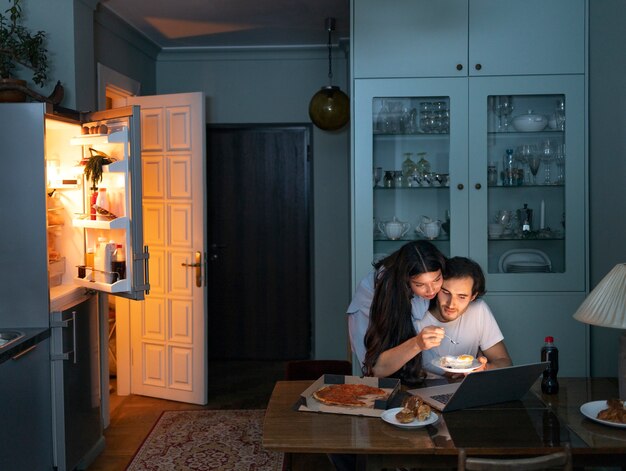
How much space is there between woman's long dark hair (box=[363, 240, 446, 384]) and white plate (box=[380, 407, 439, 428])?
1.83 ft

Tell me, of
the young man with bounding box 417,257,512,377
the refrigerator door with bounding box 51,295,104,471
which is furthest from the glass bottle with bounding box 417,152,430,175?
the refrigerator door with bounding box 51,295,104,471

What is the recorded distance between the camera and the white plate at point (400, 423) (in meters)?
2.25

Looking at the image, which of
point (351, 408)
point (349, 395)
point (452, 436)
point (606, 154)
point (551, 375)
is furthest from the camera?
point (606, 154)

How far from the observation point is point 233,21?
5.30 metres

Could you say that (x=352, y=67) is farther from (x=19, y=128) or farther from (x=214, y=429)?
(x=214, y=429)

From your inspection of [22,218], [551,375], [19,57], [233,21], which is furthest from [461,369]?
[233,21]

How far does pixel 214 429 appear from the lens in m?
4.63

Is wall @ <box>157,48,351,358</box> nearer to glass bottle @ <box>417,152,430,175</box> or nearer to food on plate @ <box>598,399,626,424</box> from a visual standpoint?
glass bottle @ <box>417,152,430,175</box>

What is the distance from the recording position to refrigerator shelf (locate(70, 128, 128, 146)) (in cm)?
371

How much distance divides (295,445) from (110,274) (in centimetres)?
197

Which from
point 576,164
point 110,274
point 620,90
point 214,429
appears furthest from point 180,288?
point 620,90

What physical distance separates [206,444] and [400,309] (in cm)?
192

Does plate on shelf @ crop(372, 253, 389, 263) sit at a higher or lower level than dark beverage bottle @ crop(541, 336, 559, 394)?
higher

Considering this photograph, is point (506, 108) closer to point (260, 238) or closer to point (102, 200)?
point (102, 200)
